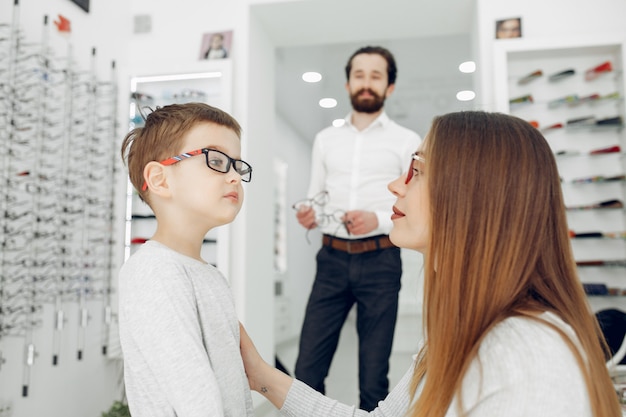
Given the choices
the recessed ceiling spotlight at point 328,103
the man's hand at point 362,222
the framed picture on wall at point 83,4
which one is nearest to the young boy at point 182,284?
the man's hand at point 362,222

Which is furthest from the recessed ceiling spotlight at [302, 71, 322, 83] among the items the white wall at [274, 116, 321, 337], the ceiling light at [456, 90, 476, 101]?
the ceiling light at [456, 90, 476, 101]

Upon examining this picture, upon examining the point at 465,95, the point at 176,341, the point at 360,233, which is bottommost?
the point at 176,341

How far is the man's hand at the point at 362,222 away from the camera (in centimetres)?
239

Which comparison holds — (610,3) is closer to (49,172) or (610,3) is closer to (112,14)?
(112,14)

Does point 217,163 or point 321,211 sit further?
point 321,211

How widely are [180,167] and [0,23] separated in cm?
170

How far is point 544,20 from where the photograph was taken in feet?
10.3

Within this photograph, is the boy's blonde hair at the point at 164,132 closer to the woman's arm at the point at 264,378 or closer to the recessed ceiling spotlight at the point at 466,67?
the woman's arm at the point at 264,378

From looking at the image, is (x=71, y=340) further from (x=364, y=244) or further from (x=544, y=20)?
(x=544, y=20)

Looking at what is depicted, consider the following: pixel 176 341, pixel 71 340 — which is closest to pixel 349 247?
pixel 176 341

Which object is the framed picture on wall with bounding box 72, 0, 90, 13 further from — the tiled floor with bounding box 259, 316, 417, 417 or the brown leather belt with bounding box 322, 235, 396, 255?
the tiled floor with bounding box 259, 316, 417, 417

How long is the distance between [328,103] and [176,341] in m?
6.05

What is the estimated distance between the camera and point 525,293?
87 cm

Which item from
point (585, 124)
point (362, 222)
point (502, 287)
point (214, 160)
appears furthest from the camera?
point (585, 124)
